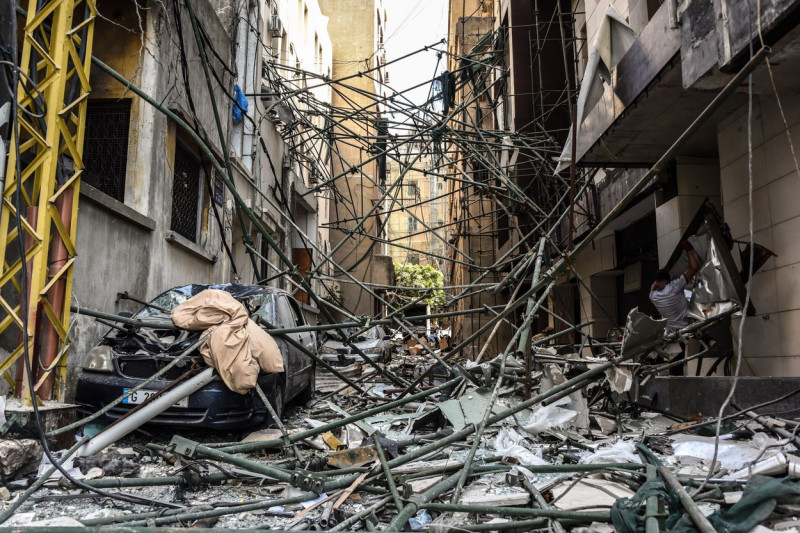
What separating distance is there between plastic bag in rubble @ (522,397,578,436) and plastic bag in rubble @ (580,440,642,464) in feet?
2.25

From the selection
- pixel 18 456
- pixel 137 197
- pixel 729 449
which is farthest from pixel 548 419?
pixel 137 197

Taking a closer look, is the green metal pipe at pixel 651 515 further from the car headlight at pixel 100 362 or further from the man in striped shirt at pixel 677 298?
the car headlight at pixel 100 362

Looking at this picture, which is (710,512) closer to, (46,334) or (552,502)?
(552,502)

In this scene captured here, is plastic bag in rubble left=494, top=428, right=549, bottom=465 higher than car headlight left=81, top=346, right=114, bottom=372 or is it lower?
lower

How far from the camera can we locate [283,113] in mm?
14562

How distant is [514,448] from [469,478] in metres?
1.01

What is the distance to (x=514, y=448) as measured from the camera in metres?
4.88

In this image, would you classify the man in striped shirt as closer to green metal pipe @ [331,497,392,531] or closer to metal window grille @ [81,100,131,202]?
green metal pipe @ [331,497,392,531]

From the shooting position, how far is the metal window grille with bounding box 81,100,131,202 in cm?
879

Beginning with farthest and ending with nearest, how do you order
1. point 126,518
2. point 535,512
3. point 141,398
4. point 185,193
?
point 185,193 < point 141,398 < point 126,518 < point 535,512

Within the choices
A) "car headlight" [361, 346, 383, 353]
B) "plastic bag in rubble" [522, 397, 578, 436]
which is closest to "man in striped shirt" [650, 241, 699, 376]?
"plastic bag in rubble" [522, 397, 578, 436]

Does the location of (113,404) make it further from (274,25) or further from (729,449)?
(274,25)

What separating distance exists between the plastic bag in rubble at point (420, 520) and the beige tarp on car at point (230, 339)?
7.65 ft

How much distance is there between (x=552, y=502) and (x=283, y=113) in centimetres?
1278
